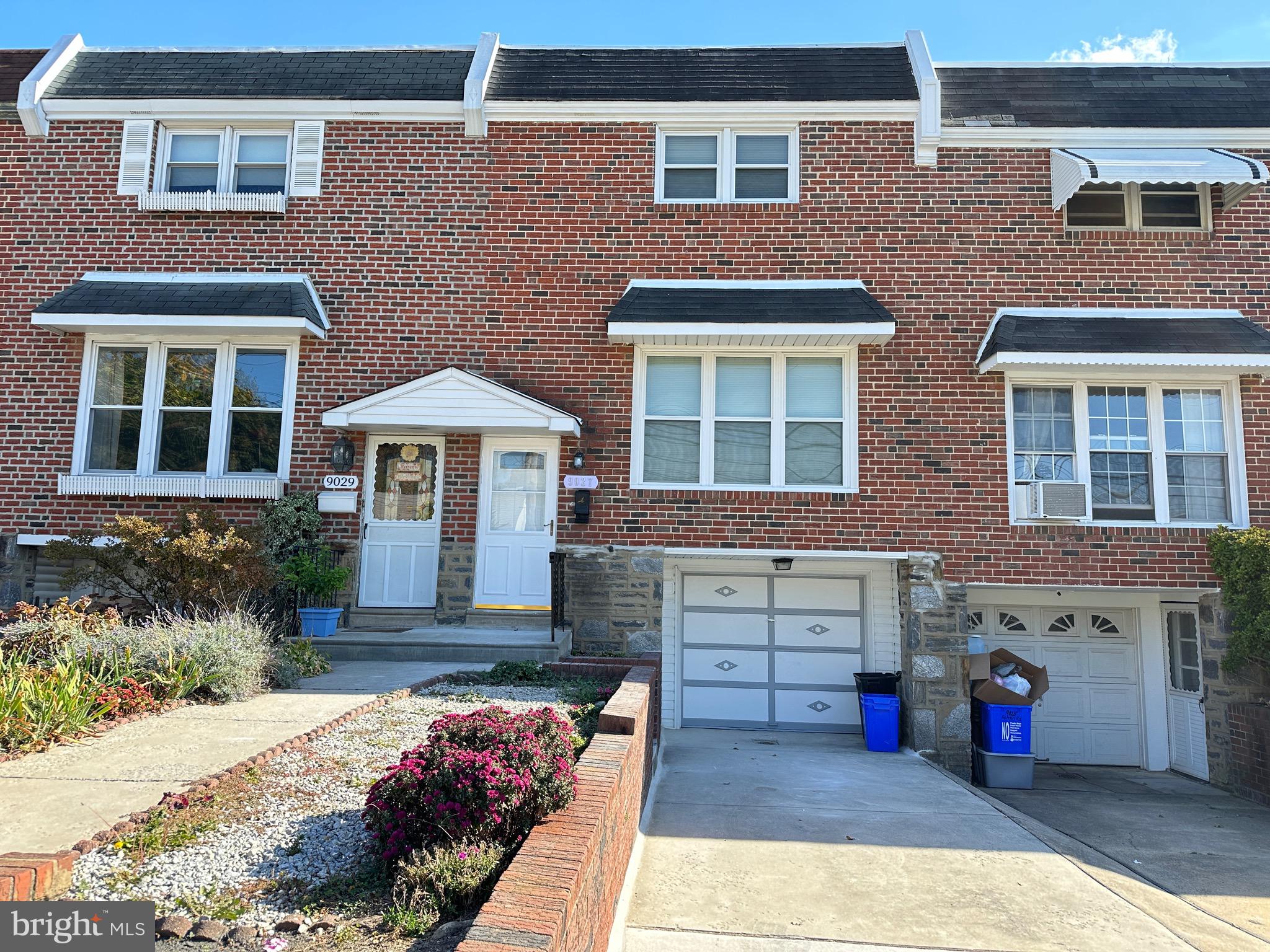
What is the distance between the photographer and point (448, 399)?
32.4 feet

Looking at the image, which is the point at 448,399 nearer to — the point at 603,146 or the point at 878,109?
the point at 603,146

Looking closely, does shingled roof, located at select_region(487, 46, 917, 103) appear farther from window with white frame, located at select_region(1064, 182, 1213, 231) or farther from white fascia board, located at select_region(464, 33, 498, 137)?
window with white frame, located at select_region(1064, 182, 1213, 231)

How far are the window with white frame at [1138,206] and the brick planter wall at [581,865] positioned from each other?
352 inches

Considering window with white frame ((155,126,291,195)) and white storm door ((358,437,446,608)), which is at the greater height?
window with white frame ((155,126,291,195))

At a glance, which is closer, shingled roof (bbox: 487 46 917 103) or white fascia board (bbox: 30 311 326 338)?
white fascia board (bbox: 30 311 326 338)

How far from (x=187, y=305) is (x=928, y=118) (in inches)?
377

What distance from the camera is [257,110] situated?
1082cm

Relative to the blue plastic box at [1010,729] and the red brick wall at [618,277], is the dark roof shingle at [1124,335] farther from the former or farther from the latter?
the blue plastic box at [1010,729]

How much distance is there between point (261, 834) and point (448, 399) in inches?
261

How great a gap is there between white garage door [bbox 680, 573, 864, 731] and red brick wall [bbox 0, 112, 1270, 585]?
3.32 feet

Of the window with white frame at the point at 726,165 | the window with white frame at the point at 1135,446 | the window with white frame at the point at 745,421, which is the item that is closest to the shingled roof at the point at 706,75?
the window with white frame at the point at 726,165

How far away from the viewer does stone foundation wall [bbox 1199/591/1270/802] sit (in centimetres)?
935

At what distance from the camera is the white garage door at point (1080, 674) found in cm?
1088

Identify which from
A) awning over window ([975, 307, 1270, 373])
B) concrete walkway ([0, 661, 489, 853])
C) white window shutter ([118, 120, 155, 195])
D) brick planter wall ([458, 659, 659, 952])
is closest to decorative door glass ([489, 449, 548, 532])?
concrete walkway ([0, 661, 489, 853])
